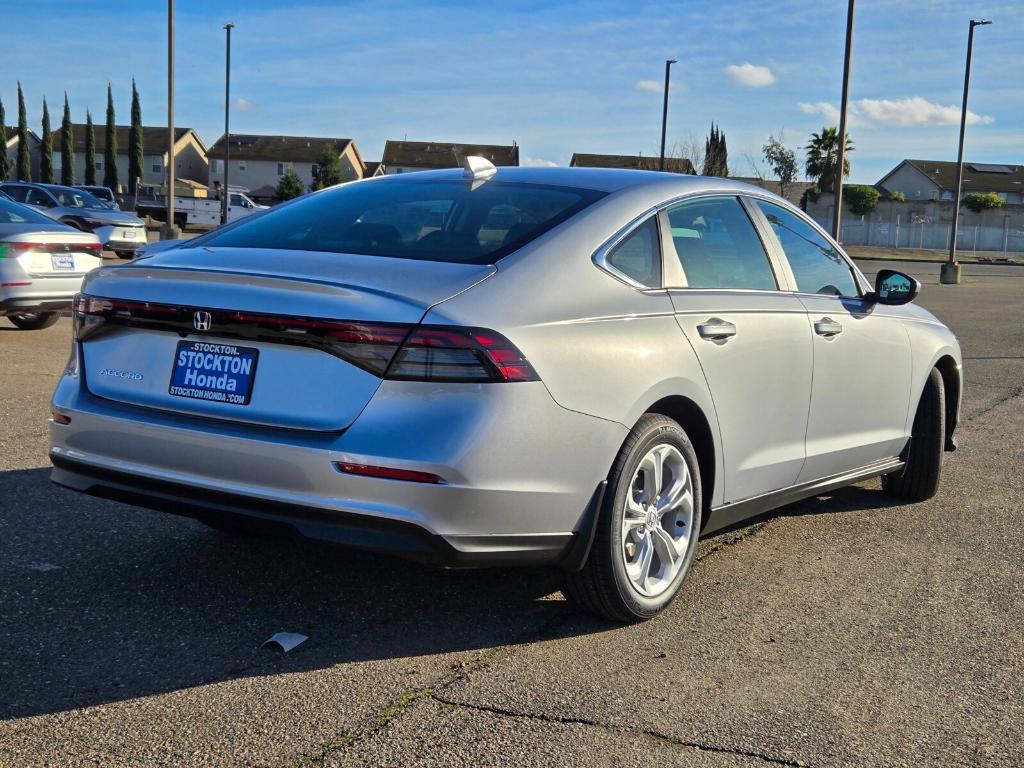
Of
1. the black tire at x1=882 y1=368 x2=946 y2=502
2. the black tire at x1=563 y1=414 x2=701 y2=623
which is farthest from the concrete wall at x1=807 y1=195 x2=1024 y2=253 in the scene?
the black tire at x1=563 y1=414 x2=701 y2=623

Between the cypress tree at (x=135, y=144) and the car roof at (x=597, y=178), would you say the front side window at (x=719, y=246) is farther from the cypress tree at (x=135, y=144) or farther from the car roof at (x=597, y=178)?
the cypress tree at (x=135, y=144)

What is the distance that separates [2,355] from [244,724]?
8459 mm

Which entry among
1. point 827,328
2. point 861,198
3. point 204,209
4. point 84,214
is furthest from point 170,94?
point 861,198

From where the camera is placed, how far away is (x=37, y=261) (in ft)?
38.0

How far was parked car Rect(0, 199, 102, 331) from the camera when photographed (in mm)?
11430

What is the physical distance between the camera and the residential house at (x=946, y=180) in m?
105

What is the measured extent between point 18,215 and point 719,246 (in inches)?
372

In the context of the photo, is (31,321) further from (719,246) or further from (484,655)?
(484,655)

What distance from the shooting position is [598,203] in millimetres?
4363

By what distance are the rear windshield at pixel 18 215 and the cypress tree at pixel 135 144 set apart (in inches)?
3632

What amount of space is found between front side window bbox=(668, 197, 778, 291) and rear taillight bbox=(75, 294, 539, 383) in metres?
1.25

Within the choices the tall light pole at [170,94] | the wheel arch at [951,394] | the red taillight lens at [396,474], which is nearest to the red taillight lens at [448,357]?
the red taillight lens at [396,474]

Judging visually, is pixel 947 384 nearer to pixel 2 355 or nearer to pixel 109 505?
pixel 109 505

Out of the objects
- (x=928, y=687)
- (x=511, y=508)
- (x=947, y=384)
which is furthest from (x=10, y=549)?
(x=947, y=384)
